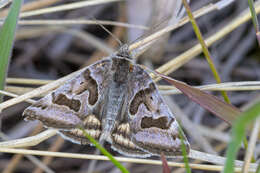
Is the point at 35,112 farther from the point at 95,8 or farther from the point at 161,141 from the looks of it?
the point at 95,8

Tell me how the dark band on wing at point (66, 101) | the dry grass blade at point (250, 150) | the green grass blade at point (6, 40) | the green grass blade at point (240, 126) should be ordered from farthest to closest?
the dark band on wing at point (66, 101), the green grass blade at point (6, 40), the dry grass blade at point (250, 150), the green grass blade at point (240, 126)

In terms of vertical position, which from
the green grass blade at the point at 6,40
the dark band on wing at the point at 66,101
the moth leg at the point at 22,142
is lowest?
the moth leg at the point at 22,142

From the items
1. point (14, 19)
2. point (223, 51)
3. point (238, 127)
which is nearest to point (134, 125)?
point (14, 19)

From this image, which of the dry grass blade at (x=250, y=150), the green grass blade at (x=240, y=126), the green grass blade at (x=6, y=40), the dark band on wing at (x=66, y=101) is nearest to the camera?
the green grass blade at (x=240, y=126)

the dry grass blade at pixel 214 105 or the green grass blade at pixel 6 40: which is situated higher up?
the green grass blade at pixel 6 40

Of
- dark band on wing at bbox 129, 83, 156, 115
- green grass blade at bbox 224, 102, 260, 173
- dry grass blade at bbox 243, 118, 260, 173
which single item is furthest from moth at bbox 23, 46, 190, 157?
green grass blade at bbox 224, 102, 260, 173

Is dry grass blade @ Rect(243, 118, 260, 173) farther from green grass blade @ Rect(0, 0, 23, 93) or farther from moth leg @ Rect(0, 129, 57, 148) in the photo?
green grass blade @ Rect(0, 0, 23, 93)

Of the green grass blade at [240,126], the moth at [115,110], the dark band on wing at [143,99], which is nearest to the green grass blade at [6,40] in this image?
the moth at [115,110]

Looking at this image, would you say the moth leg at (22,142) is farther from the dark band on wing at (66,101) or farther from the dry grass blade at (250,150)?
the dry grass blade at (250,150)
